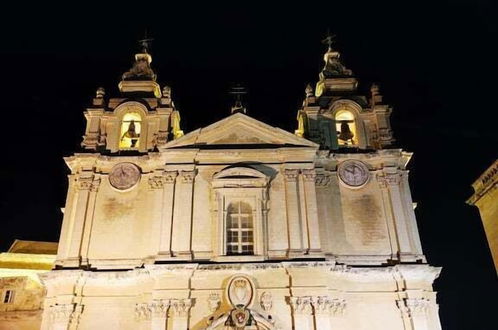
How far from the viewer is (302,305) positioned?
20.2 meters

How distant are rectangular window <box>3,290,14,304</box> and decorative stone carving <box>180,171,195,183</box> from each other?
11404 mm

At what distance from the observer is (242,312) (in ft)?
65.0

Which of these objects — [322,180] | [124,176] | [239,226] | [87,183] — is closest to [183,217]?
[239,226]

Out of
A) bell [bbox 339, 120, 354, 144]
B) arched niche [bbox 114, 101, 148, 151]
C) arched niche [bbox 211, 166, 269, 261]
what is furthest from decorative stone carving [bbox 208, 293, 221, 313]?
bell [bbox 339, 120, 354, 144]

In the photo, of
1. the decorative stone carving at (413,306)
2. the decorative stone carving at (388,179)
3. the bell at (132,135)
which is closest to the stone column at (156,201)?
the bell at (132,135)

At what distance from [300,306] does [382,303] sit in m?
3.25

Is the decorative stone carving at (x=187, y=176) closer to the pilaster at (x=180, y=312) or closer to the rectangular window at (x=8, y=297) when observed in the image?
the pilaster at (x=180, y=312)

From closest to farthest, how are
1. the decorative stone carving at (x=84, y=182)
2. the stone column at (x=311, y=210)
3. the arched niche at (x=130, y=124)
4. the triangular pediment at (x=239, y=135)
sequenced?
the stone column at (x=311, y=210), the decorative stone carving at (x=84, y=182), the triangular pediment at (x=239, y=135), the arched niche at (x=130, y=124)

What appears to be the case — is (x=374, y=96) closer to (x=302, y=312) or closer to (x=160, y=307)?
(x=302, y=312)

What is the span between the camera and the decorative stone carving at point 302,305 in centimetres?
2009

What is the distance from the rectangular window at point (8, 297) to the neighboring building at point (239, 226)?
23.9 ft

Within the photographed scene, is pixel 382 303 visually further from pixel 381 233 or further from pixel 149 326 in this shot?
pixel 149 326

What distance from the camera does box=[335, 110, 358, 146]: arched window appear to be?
2516 cm

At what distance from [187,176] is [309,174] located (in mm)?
5038
